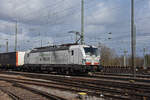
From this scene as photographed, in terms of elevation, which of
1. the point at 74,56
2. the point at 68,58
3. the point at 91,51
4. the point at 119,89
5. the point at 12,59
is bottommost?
the point at 119,89

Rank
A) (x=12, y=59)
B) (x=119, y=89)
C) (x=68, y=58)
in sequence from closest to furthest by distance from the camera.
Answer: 1. (x=119, y=89)
2. (x=68, y=58)
3. (x=12, y=59)

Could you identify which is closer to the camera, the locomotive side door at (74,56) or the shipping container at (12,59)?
the locomotive side door at (74,56)

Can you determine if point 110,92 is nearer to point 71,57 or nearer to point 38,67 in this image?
point 71,57

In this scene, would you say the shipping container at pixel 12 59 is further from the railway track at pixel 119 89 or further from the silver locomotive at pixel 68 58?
the railway track at pixel 119 89

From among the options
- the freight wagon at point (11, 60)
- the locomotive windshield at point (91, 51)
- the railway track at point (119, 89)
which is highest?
the locomotive windshield at point (91, 51)

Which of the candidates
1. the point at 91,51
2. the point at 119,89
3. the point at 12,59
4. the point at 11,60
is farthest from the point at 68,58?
the point at 11,60

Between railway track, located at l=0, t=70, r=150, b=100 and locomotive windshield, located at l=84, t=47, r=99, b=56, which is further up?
locomotive windshield, located at l=84, t=47, r=99, b=56

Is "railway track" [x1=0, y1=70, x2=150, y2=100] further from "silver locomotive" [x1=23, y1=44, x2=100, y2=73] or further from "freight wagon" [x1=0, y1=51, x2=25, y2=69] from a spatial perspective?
"freight wagon" [x1=0, y1=51, x2=25, y2=69]

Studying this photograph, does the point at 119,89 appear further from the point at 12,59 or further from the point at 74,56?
the point at 12,59

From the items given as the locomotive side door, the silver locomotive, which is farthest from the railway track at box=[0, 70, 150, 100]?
the locomotive side door

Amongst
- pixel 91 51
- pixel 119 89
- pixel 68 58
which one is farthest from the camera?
pixel 68 58

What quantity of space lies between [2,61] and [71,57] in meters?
23.8

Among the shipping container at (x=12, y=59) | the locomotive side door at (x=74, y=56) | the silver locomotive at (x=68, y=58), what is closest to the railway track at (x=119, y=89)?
the silver locomotive at (x=68, y=58)

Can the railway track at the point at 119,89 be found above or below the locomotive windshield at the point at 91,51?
below
